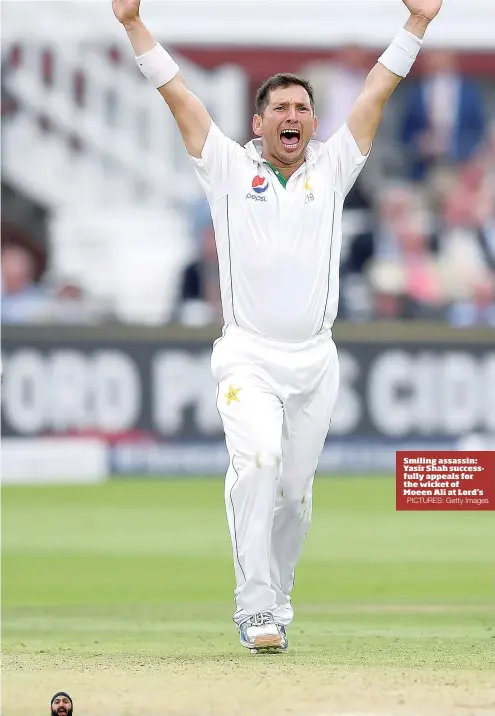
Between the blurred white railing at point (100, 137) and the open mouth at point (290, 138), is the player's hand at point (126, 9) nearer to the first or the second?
the open mouth at point (290, 138)

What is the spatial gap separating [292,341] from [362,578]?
3.23 m

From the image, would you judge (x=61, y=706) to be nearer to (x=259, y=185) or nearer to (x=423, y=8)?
(x=259, y=185)

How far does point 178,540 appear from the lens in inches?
437

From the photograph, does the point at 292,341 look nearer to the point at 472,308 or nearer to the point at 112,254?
the point at 472,308

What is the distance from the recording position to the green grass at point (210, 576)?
6.83m

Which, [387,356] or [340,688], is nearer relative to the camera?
[340,688]

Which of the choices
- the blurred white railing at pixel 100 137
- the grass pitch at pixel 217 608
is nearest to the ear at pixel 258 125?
the grass pitch at pixel 217 608

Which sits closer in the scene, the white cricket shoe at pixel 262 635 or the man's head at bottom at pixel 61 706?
the man's head at bottom at pixel 61 706

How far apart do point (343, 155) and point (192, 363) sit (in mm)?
8652

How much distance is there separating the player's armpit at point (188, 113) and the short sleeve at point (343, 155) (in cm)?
47

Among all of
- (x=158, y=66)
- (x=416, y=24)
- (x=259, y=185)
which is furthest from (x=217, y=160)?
(x=416, y=24)

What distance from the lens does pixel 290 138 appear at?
646 cm

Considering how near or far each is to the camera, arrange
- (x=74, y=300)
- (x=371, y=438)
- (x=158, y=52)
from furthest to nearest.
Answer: (x=74, y=300) → (x=371, y=438) → (x=158, y=52)

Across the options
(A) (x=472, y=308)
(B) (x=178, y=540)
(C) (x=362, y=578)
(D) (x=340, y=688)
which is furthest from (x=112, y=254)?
(D) (x=340, y=688)
